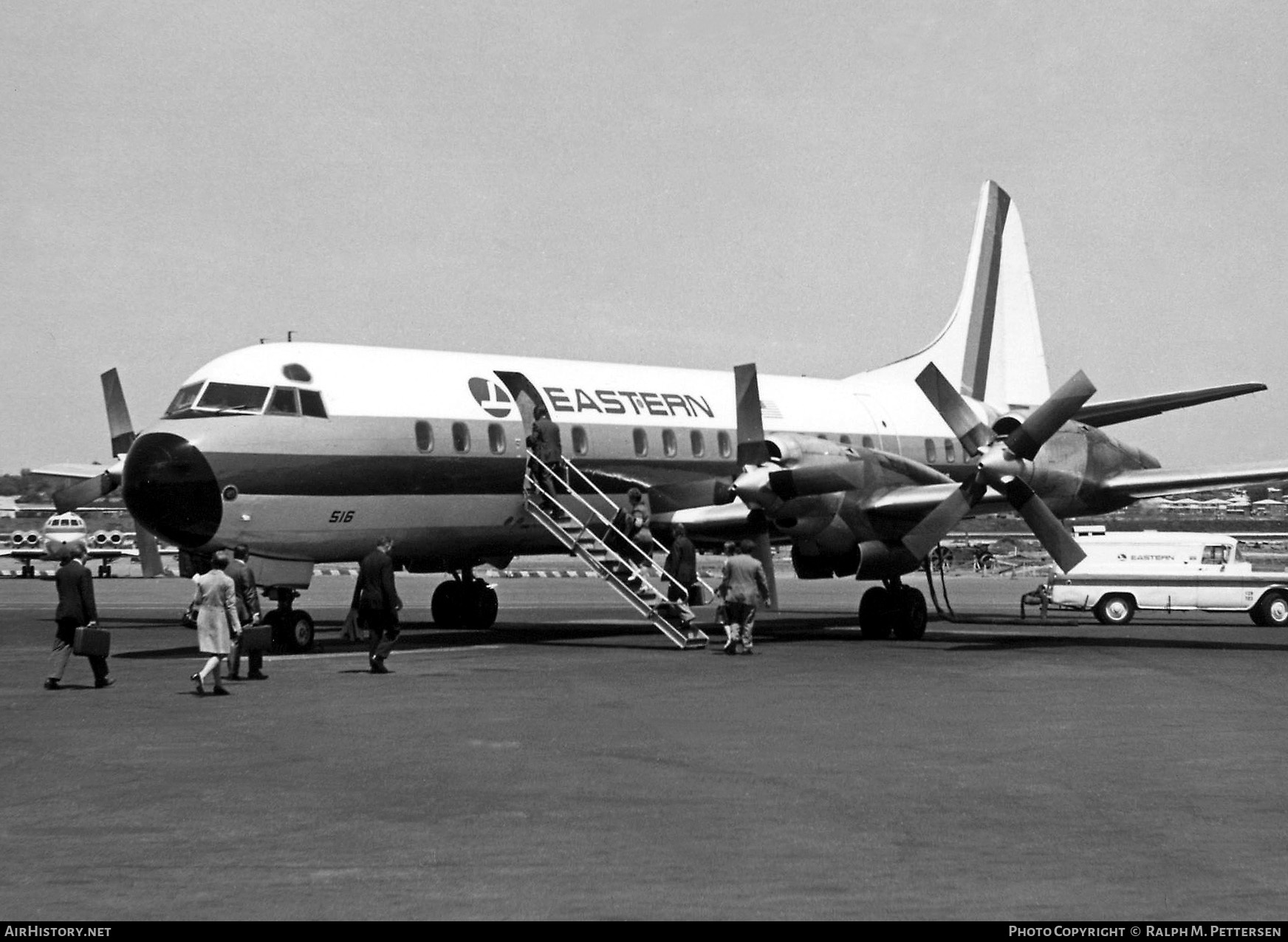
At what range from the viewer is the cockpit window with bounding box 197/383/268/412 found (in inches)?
960

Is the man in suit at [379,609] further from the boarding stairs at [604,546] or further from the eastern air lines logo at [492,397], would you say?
the eastern air lines logo at [492,397]

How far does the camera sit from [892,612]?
1117 inches

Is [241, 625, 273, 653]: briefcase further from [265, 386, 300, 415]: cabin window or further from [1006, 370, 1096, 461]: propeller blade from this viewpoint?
[1006, 370, 1096, 461]: propeller blade

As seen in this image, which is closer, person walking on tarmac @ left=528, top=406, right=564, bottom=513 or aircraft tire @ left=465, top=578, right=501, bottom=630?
person walking on tarmac @ left=528, top=406, right=564, bottom=513

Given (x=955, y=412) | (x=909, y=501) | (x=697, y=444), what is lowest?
(x=909, y=501)

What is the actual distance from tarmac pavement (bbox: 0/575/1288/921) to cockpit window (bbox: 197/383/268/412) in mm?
4289

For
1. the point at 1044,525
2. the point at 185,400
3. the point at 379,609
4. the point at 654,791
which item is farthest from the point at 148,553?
the point at 654,791

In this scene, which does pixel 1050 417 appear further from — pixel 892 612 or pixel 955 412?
pixel 892 612

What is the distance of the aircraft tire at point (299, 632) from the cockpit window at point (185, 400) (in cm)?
375

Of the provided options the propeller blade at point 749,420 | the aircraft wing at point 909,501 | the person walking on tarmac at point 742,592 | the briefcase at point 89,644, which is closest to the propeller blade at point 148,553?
the propeller blade at point 749,420

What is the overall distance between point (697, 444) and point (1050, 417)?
7.52 m

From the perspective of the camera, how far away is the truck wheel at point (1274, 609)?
36312mm

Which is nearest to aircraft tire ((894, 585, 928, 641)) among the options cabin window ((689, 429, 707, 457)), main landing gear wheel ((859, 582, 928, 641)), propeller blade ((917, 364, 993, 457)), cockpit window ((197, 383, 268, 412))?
main landing gear wheel ((859, 582, 928, 641))

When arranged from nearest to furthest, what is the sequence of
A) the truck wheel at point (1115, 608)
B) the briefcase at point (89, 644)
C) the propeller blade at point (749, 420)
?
1. the briefcase at point (89, 644)
2. the propeller blade at point (749, 420)
3. the truck wheel at point (1115, 608)
